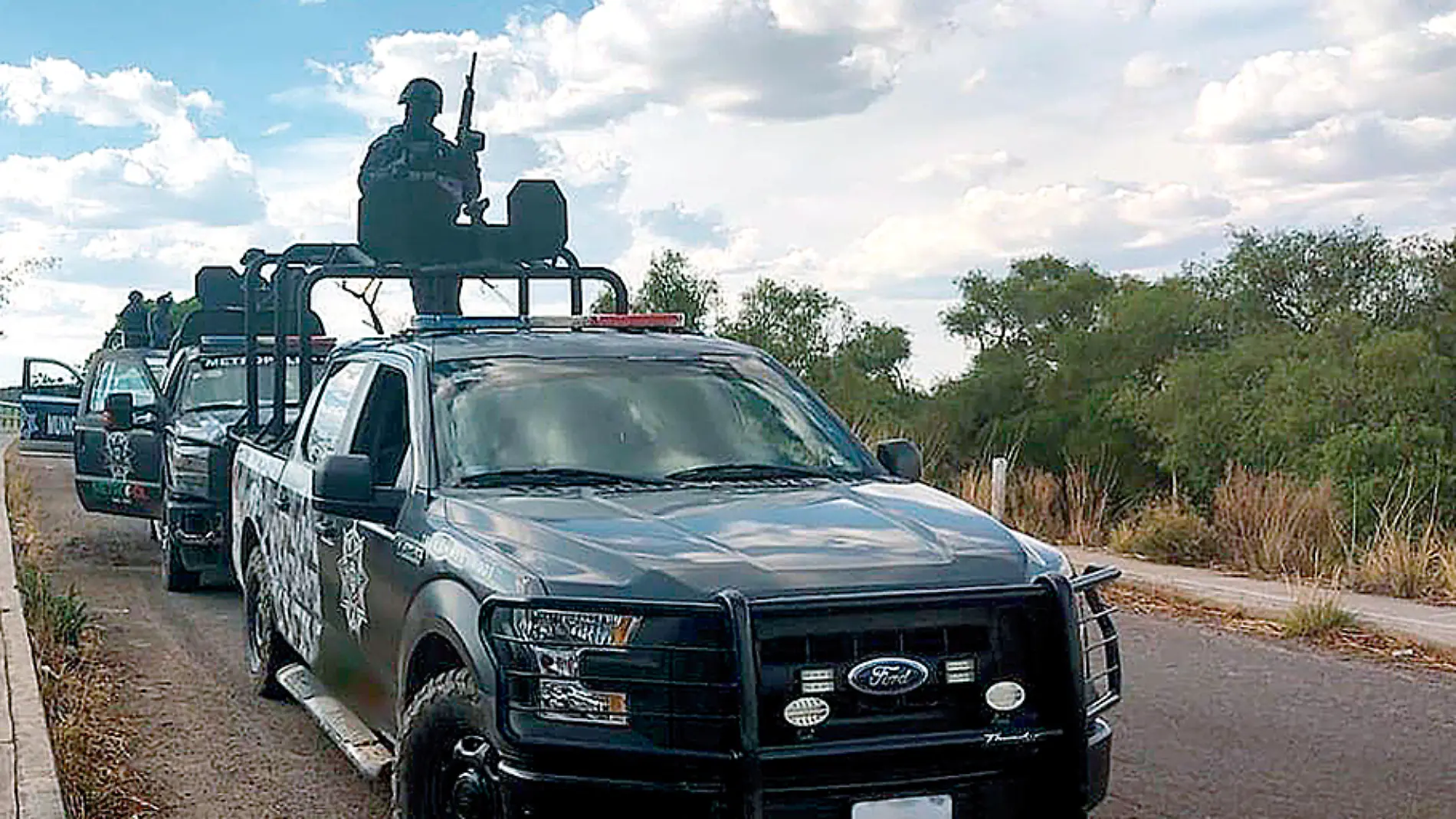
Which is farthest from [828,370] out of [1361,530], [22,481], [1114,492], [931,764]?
[931,764]

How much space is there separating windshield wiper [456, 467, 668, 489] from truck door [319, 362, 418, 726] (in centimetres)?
26

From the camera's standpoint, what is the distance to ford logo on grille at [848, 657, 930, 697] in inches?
170

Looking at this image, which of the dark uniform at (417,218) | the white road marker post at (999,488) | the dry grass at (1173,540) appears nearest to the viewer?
the dark uniform at (417,218)

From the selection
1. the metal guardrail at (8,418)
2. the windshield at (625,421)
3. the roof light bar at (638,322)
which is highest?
the roof light bar at (638,322)

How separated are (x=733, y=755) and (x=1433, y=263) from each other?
3481cm

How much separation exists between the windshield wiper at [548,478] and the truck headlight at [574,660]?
118 centimetres

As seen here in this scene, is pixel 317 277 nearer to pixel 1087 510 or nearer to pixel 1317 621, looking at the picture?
pixel 1317 621

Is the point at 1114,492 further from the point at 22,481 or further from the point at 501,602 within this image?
the point at 501,602

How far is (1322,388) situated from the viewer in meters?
32.5

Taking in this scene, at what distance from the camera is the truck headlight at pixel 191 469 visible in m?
10.7

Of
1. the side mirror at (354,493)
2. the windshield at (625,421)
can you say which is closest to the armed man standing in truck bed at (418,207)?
the windshield at (625,421)

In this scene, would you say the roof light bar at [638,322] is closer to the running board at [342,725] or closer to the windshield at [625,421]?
the windshield at [625,421]

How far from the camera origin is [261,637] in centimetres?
812

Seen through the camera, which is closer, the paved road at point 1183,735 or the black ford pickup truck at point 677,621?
the black ford pickup truck at point 677,621
